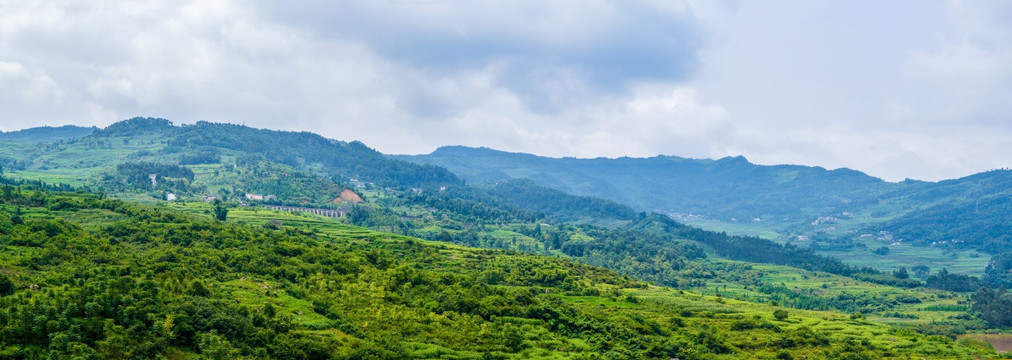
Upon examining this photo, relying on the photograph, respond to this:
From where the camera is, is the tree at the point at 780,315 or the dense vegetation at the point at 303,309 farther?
the tree at the point at 780,315

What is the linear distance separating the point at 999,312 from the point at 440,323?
121 metres

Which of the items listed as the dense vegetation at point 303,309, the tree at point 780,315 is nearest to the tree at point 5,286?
the dense vegetation at point 303,309

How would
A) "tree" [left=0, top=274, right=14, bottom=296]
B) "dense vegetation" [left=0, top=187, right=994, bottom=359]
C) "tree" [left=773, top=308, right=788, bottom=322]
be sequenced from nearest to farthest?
"dense vegetation" [left=0, top=187, right=994, bottom=359], "tree" [left=0, top=274, right=14, bottom=296], "tree" [left=773, top=308, right=788, bottom=322]

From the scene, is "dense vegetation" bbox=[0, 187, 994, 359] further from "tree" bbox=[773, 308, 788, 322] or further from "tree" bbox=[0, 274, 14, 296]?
"tree" bbox=[773, 308, 788, 322]

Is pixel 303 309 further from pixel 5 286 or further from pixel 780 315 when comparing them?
pixel 780 315

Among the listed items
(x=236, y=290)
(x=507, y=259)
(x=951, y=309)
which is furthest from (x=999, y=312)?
(x=236, y=290)

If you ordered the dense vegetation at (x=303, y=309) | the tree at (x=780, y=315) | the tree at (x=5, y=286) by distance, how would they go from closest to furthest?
the dense vegetation at (x=303, y=309) < the tree at (x=5, y=286) < the tree at (x=780, y=315)

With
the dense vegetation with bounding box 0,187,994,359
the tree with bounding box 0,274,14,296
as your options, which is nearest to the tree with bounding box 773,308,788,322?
the dense vegetation with bounding box 0,187,994,359

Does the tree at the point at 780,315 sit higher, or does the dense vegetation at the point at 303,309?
the dense vegetation at the point at 303,309

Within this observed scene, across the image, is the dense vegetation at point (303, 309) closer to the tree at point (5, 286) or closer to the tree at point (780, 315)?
the tree at point (5, 286)

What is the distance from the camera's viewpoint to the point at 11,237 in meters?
58.9

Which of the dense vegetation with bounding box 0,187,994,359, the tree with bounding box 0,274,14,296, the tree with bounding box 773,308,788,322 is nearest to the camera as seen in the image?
the dense vegetation with bounding box 0,187,994,359

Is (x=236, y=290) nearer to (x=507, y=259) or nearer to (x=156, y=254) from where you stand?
(x=156, y=254)

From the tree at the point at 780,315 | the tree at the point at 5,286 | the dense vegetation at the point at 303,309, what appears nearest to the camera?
the dense vegetation at the point at 303,309
